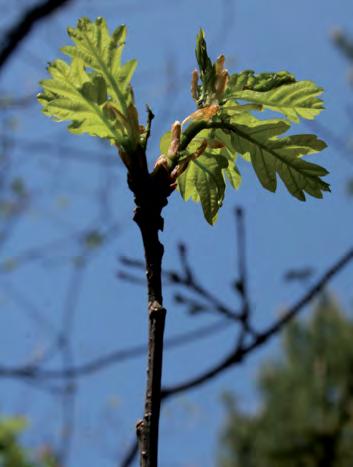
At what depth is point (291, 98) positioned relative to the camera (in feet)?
4.16

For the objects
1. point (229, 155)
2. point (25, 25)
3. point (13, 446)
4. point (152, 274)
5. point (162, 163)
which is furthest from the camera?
point (25, 25)

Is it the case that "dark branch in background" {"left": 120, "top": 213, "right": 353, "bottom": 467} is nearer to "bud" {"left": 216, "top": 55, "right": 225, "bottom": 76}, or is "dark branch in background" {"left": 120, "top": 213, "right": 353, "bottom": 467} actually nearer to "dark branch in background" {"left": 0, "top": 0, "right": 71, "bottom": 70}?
"bud" {"left": 216, "top": 55, "right": 225, "bottom": 76}

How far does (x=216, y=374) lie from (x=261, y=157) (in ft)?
3.03

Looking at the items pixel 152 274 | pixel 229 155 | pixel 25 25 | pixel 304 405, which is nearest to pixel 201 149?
pixel 229 155

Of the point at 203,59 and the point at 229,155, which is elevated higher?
the point at 203,59

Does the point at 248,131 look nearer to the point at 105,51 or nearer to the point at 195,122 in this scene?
the point at 195,122

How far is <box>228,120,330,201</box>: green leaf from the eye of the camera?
49.1 inches

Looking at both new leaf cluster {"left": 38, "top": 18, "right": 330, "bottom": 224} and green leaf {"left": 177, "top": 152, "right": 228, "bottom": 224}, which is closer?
new leaf cluster {"left": 38, "top": 18, "right": 330, "bottom": 224}

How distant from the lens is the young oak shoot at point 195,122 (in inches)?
44.3

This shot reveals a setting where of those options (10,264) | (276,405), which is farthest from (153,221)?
(276,405)

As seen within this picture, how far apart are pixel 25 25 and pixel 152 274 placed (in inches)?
151

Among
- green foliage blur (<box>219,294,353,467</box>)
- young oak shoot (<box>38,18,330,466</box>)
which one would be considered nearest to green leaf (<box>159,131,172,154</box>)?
young oak shoot (<box>38,18,330,466</box>)

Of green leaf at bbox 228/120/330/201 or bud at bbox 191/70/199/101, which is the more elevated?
bud at bbox 191/70/199/101

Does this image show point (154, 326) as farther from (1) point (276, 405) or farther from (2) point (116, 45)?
(1) point (276, 405)
